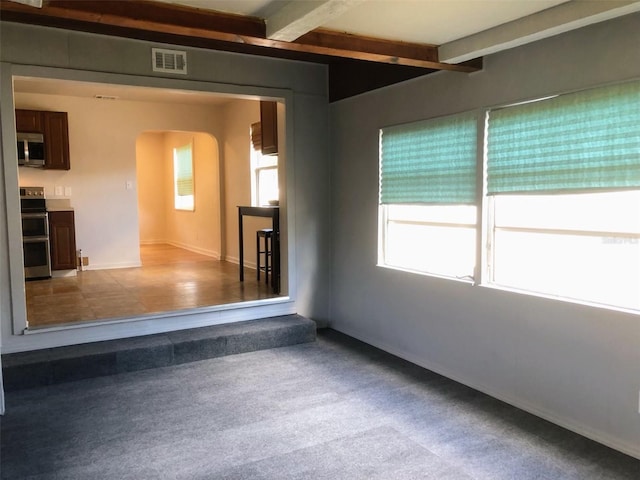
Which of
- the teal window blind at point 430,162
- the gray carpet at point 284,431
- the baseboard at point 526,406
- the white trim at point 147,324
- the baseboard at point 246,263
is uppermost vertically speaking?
the teal window blind at point 430,162

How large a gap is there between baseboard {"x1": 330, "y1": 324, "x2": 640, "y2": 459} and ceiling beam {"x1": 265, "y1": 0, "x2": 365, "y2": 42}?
255cm

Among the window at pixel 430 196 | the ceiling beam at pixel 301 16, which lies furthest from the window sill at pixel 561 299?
the ceiling beam at pixel 301 16

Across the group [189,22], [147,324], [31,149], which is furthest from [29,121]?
[189,22]

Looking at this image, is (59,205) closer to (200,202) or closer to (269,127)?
(200,202)

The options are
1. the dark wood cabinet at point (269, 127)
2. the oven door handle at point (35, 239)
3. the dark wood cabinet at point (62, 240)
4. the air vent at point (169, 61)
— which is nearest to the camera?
the air vent at point (169, 61)

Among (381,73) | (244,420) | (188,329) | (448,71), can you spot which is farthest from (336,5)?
(188,329)

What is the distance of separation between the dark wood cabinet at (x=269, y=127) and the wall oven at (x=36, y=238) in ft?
10.2

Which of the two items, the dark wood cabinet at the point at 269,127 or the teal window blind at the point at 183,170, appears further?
the teal window blind at the point at 183,170

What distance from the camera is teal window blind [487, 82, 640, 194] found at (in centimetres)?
254

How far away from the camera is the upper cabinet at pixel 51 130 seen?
21.2ft

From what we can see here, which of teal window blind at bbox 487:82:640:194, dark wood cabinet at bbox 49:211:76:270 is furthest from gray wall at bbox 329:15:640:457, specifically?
dark wood cabinet at bbox 49:211:76:270

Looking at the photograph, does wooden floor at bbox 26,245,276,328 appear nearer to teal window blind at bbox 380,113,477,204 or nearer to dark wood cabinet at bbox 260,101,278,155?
dark wood cabinet at bbox 260,101,278,155

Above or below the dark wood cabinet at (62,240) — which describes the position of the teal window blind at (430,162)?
above

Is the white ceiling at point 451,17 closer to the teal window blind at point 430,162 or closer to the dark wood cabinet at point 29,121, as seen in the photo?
the teal window blind at point 430,162
